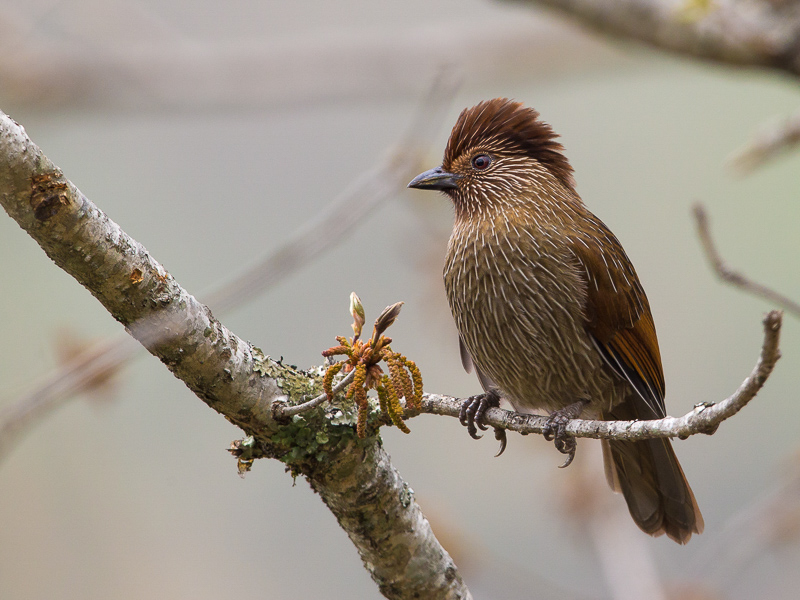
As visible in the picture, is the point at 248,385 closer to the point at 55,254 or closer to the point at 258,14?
the point at 55,254

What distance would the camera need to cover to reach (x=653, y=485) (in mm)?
3912

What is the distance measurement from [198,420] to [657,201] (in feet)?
33.9

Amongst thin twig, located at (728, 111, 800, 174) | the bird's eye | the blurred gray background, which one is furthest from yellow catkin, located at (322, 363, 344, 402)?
thin twig, located at (728, 111, 800, 174)

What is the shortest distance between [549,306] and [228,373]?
1516mm

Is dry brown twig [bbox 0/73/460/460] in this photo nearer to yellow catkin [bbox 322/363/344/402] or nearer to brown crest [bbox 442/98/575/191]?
brown crest [bbox 442/98/575/191]

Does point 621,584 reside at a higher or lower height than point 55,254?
lower

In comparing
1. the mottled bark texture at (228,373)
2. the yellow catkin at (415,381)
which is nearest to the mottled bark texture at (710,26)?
the yellow catkin at (415,381)

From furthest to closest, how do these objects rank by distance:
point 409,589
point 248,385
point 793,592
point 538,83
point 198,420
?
point 198,420, point 793,592, point 538,83, point 409,589, point 248,385

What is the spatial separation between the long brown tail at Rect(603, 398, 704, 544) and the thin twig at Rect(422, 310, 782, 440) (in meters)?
0.95

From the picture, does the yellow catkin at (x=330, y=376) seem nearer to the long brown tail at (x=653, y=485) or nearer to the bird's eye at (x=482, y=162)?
the long brown tail at (x=653, y=485)

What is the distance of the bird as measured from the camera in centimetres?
349

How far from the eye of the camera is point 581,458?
15.4ft

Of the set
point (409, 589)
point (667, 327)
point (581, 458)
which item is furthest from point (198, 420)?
point (409, 589)

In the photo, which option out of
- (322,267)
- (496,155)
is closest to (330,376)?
(496,155)
